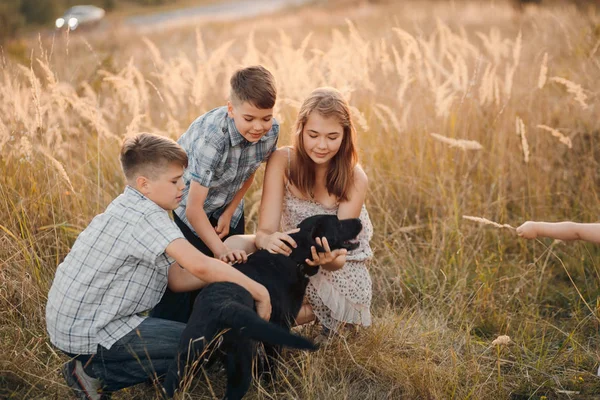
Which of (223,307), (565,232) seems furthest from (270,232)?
(565,232)

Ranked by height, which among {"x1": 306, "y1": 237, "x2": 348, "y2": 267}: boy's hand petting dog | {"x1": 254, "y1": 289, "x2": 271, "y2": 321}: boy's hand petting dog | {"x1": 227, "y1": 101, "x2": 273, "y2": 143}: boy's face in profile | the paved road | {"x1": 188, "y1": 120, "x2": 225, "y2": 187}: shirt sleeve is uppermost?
the paved road

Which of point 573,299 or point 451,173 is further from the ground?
point 451,173

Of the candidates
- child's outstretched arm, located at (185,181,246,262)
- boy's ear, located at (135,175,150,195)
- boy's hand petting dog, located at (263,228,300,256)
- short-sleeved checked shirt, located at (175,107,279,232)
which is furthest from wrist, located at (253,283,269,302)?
short-sleeved checked shirt, located at (175,107,279,232)

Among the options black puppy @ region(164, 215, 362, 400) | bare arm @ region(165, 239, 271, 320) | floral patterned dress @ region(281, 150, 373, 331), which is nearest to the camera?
black puppy @ region(164, 215, 362, 400)

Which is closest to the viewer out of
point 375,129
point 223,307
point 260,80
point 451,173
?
point 223,307

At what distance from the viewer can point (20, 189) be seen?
144 inches

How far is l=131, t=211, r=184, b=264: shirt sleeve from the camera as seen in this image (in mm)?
2381

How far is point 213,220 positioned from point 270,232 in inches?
18.2

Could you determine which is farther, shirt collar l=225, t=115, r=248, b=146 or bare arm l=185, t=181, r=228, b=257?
shirt collar l=225, t=115, r=248, b=146

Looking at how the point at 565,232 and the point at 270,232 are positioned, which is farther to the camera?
the point at 270,232

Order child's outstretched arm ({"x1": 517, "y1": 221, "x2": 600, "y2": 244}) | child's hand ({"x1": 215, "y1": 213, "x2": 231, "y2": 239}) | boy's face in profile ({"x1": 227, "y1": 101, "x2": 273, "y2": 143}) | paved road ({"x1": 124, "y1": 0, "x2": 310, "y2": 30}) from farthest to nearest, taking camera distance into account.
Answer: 1. paved road ({"x1": 124, "y1": 0, "x2": 310, "y2": 30})
2. child's hand ({"x1": 215, "y1": 213, "x2": 231, "y2": 239})
3. boy's face in profile ({"x1": 227, "y1": 101, "x2": 273, "y2": 143})
4. child's outstretched arm ({"x1": 517, "y1": 221, "x2": 600, "y2": 244})

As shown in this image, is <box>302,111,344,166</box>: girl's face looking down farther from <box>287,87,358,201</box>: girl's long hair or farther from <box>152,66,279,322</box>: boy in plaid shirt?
<box>152,66,279,322</box>: boy in plaid shirt

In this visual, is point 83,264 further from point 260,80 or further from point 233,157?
point 260,80

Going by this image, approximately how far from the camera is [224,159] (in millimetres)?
3162
